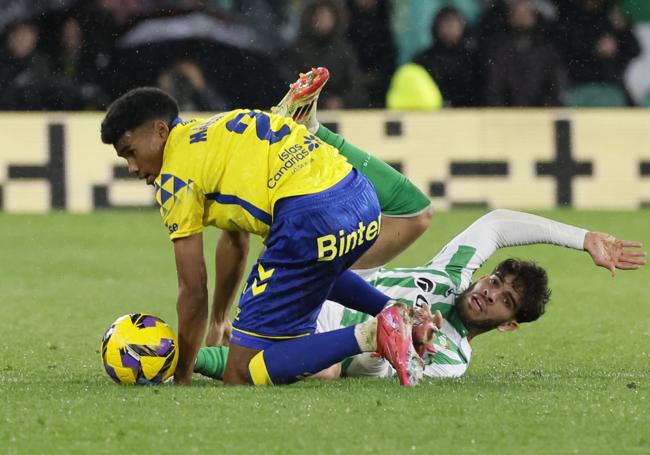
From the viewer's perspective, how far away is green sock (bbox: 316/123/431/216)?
7535mm

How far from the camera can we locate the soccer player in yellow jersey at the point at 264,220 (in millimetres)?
5770

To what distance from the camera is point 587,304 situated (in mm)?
9227

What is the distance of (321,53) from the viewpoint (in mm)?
14328

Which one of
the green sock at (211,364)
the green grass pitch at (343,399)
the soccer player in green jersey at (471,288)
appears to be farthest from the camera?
the soccer player in green jersey at (471,288)

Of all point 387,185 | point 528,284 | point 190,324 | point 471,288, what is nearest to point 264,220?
point 190,324

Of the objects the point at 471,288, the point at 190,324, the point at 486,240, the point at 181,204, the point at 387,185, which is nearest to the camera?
the point at 181,204

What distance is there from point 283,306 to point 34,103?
9381mm

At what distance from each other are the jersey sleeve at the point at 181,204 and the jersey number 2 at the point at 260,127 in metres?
0.35

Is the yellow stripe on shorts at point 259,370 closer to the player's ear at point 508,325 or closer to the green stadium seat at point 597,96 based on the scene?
the player's ear at point 508,325

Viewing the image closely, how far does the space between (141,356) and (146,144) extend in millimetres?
862

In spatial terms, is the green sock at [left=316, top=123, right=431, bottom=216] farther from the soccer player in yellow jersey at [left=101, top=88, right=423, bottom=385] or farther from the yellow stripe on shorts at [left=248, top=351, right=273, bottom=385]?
the yellow stripe on shorts at [left=248, top=351, right=273, bottom=385]

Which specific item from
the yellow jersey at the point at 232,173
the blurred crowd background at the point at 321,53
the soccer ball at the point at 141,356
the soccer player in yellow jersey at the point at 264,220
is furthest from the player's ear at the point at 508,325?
the blurred crowd background at the point at 321,53

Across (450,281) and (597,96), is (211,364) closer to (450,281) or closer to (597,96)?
(450,281)

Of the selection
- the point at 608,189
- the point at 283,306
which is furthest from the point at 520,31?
the point at 283,306
